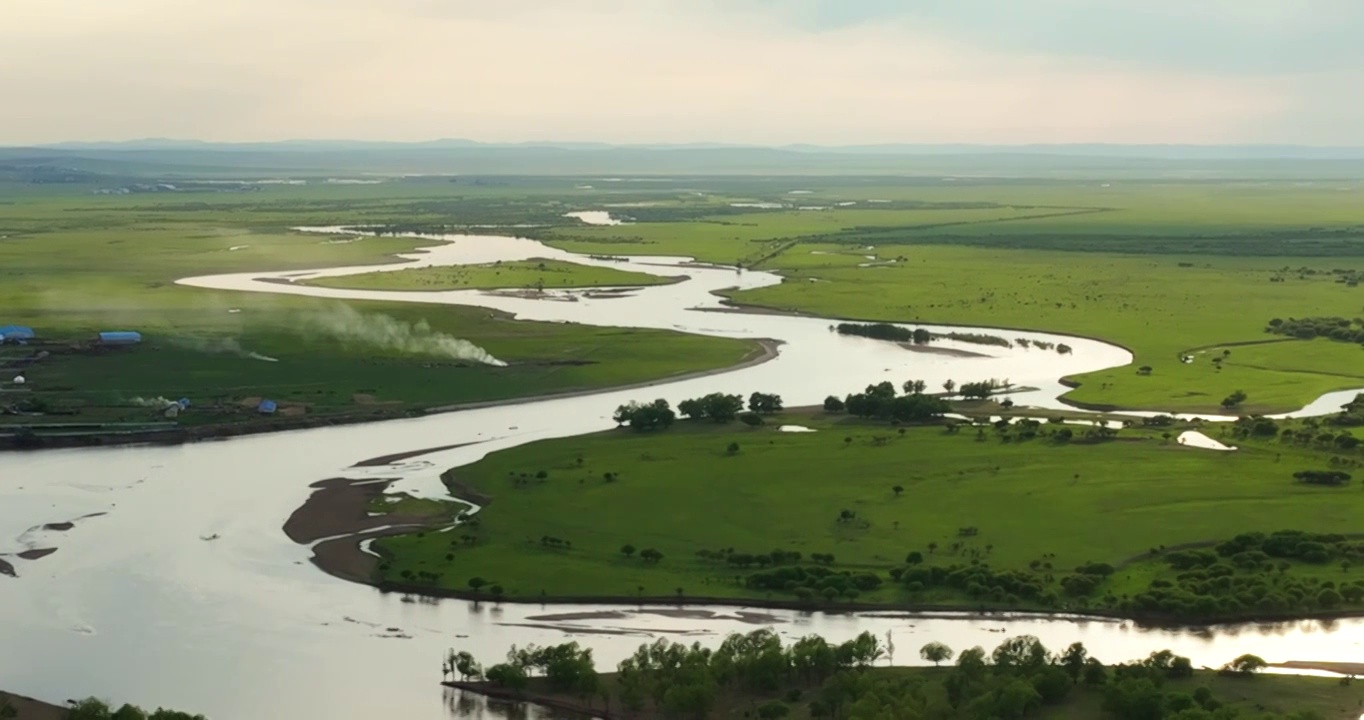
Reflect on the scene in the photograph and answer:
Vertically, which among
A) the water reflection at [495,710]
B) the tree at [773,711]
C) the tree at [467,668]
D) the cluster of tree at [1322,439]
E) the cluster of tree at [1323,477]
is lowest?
the water reflection at [495,710]

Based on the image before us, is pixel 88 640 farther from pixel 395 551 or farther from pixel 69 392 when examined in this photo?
pixel 69 392

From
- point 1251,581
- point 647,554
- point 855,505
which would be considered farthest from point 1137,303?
point 647,554

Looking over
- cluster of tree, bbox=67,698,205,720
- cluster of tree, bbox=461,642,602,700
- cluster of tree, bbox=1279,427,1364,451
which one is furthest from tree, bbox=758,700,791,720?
cluster of tree, bbox=1279,427,1364,451

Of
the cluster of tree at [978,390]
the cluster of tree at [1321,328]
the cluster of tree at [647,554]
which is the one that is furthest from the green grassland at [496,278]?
the cluster of tree at [647,554]

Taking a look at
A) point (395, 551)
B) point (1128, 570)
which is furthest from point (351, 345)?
point (1128, 570)

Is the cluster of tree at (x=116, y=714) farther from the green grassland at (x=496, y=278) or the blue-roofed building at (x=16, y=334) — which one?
the green grassland at (x=496, y=278)

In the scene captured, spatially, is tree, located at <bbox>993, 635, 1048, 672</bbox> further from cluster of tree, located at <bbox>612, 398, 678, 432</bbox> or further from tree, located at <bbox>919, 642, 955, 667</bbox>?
cluster of tree, located at <bbox>612, 398, 678, 432</bbox>

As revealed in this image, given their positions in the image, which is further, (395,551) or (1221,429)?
(1221,429)
